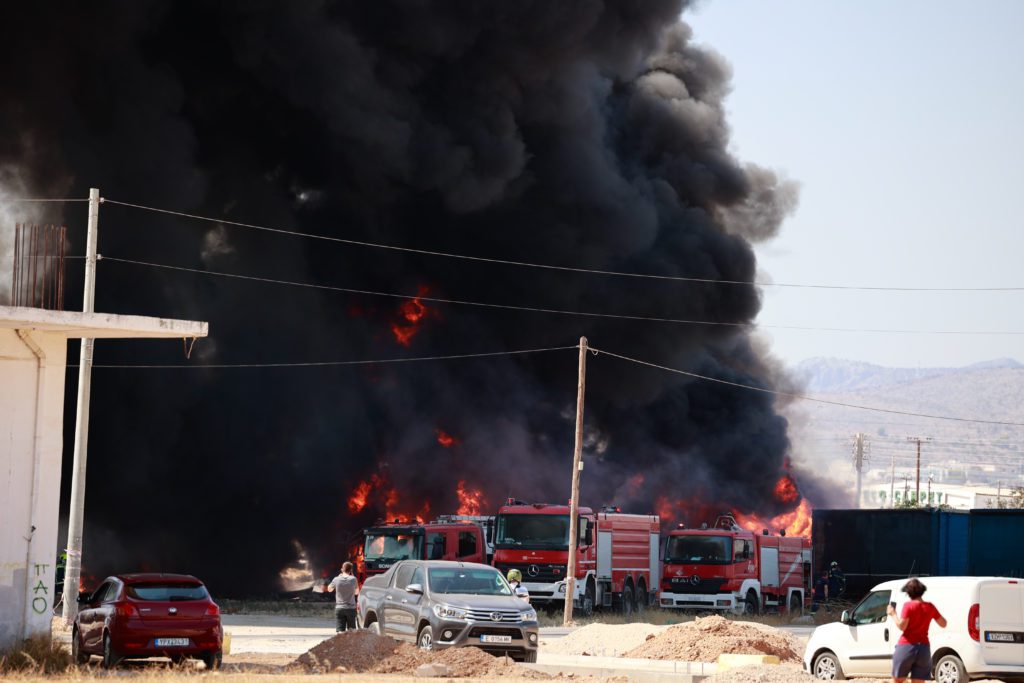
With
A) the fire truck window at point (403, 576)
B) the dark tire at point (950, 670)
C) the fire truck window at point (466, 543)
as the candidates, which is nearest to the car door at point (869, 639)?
the dark tire at point (950, 670)

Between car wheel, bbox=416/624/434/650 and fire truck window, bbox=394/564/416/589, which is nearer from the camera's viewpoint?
car wheel, bbox=416/624/434/650

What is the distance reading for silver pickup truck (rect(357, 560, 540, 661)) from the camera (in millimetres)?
18469

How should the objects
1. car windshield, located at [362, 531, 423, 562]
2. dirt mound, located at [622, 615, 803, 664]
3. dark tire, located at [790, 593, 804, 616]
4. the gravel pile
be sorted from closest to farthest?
dirt mound, located at [622, 615, 803, 664]
the gravel pile
car windshield, located at [362, 531, 423, 562]
dark tire, located at [790, 593, 804, 616]

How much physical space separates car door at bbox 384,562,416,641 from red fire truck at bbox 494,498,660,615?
48.5 feet

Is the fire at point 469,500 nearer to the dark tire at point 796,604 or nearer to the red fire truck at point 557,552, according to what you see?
the dark tire at point 796,604

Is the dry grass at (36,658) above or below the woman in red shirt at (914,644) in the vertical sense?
below

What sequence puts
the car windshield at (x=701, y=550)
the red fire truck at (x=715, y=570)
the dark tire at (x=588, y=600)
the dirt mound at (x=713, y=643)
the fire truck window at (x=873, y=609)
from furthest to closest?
the car windshield at (x=701, y=550), the red fire truck at (x=715, y=570), the dark tire at (x=588, y=600), the dirt mound at (x=713, y=643), the fire truck window at (x=873, y=609)

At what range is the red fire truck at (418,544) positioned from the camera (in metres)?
34.3

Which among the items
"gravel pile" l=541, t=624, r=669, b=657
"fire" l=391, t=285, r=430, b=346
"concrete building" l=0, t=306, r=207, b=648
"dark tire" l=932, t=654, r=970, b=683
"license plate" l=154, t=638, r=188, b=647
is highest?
"fire" l=391, t=285, r=430, b=346

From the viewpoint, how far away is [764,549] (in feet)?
131

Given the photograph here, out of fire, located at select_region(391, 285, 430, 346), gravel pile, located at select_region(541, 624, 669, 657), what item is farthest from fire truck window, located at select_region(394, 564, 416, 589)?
fire, located at select_region(391, 285, 430, 346)

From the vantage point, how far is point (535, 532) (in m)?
36.0

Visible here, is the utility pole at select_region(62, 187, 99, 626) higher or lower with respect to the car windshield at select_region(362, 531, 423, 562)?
higher

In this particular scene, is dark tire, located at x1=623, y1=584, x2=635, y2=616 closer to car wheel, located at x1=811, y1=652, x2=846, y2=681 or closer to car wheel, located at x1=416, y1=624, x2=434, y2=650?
car wheel, located at x1=811, y1=652, x2=846, y2=681
